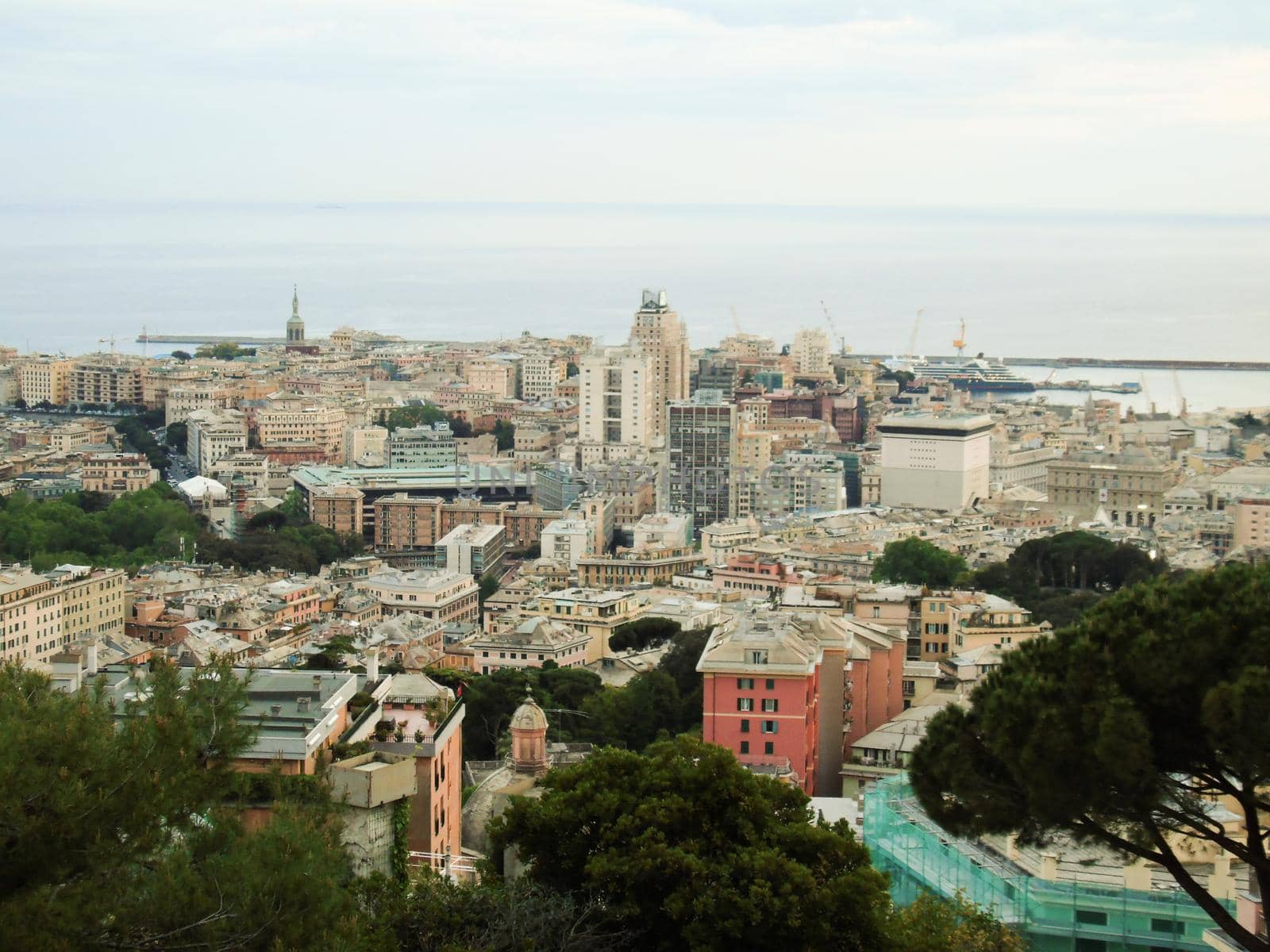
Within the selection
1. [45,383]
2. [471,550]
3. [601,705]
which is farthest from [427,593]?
[45,383]

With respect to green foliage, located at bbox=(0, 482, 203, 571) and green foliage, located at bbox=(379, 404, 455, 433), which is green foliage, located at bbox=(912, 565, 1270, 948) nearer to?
green foliage, located at bbox=(0, 482, 203, 571)

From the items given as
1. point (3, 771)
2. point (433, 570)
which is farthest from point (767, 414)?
point (3, 771)

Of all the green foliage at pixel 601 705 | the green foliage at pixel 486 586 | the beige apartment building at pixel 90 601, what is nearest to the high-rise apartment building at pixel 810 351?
the green foliage at pixel 486 586

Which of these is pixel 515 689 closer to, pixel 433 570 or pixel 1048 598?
pixel 1048 598

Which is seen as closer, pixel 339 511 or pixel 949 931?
pixel 949 931

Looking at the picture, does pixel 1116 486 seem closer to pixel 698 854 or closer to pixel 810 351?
pixel 810 351

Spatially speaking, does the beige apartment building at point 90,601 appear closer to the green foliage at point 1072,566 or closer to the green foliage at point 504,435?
the green foliage at point 1072,566
